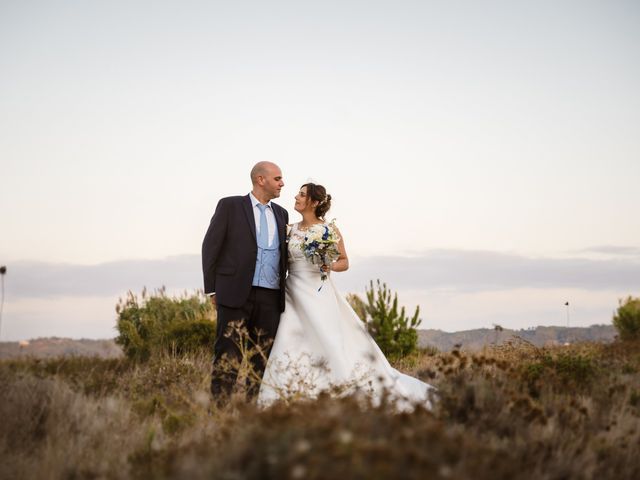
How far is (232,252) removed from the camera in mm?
7242

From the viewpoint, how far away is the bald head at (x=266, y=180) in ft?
24.6

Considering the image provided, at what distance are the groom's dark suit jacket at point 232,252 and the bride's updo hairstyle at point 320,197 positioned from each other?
2.11 ft

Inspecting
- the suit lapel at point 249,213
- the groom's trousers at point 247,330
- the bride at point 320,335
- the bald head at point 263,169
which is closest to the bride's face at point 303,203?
the bride at point 320,335

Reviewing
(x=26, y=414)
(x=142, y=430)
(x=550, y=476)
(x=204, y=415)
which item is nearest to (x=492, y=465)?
(x=550, y=476)

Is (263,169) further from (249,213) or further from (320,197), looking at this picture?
(320,197)

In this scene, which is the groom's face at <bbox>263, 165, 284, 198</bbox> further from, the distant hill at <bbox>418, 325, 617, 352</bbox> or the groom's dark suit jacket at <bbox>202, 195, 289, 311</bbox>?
the distant hill at <bbox>418, 325, 617, 352</bbox>

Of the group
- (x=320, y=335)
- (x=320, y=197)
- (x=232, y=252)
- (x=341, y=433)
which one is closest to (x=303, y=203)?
(x=320, y=197)

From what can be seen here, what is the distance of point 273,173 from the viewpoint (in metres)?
7.48

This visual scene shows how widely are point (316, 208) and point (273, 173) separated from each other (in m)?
0.85

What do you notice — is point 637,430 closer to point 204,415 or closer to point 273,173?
point 204,415

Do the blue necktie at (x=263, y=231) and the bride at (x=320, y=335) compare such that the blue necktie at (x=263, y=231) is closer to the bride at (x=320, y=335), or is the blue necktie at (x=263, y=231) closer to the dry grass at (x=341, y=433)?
the bride at (x=320, y=335)

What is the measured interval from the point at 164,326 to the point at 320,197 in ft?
23.4

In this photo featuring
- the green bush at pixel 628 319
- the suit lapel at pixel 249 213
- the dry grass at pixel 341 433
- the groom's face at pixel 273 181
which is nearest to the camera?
the dry grass at pixel 341 433

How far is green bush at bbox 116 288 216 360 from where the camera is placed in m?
12.1
